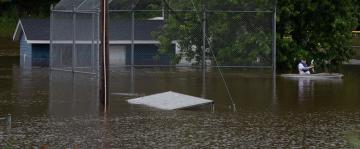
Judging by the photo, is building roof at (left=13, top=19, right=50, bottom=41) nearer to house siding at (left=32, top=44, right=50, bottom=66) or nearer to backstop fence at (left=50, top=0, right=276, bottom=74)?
house siding at (left=32, top=44, right=50, bottom=66)

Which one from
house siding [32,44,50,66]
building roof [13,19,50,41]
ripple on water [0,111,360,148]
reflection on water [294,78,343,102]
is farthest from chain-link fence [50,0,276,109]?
house siding [32,44,50,66]

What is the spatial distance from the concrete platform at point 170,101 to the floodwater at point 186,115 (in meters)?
0.34

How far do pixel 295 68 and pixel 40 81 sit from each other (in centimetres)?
1188

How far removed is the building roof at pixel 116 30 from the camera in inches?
1528

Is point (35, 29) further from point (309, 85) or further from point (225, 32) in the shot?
point (309, 85)

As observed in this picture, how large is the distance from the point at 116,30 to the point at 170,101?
61.5 feet

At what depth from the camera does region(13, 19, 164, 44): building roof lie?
38.8m

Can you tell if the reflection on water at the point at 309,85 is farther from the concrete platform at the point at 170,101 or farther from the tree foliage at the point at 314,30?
the tree foliage at the point at 314,30

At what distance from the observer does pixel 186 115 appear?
17.9 m

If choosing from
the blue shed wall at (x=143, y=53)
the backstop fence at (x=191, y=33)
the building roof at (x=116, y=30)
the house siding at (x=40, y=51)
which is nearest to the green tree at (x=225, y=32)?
the backstop fence at (x=191, y=33)

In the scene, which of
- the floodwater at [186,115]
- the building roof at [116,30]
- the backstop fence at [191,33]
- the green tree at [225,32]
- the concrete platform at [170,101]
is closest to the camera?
the floodwater at [186,115]

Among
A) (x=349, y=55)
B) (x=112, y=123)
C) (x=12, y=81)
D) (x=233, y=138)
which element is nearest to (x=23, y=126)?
(x=112, y=123)

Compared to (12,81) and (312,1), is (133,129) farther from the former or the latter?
(312,1)

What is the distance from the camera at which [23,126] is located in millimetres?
15766
